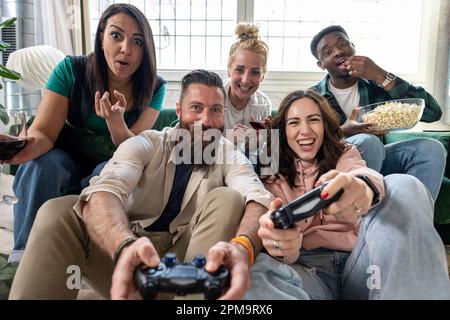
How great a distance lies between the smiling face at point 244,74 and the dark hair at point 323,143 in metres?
0.49

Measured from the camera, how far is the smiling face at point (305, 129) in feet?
3.33

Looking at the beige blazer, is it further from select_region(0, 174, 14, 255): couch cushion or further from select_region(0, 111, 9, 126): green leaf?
select_region(0, 174, 14, 255): couch cushion

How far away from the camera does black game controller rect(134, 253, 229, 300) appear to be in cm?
53

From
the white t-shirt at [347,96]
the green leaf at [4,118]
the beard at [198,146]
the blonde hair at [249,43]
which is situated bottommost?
the beard at [198,146]

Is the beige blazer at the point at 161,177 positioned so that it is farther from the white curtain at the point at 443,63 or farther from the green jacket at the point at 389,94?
the white curtain at the point at 443,63

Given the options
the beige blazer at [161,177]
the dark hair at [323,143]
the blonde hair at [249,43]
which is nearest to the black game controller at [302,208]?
the beige blazer at [161,177]

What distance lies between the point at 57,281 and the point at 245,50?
1115 mm

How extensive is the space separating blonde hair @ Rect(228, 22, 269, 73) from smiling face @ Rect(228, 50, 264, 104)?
0.02m

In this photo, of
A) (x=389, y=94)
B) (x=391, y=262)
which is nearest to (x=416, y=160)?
(x=389, y=94)

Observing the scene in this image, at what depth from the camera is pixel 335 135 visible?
105 cm

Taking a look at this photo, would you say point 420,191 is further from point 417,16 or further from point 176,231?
point 417,16

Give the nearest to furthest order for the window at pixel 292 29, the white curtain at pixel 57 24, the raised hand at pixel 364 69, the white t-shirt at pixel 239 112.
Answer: the white t-shirt at pixel 239 112, the raised hand at pixel 364 69, the white curtain at pixel 57 24, the window at pixel 292 29

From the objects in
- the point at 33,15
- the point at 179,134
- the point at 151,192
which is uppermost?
the point at 33,15
